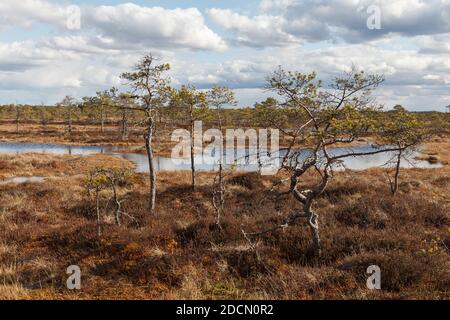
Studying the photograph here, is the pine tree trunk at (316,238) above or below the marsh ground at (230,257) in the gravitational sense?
above

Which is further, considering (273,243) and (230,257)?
(273,243)

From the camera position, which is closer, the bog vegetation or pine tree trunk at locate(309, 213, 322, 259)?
the bog vegetation

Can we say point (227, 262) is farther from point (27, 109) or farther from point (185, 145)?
point (27, 109)

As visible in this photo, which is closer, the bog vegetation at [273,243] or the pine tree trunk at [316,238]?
the bog vegetation at [273,243]

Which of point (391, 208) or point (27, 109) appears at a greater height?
point (27, 109)

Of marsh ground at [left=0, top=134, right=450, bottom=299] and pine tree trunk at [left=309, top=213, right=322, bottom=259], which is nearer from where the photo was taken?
marsh ground at [left=0, top=134, right=450, bottom=299]

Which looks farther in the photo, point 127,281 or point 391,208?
point 391,208

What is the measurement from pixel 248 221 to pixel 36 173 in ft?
103

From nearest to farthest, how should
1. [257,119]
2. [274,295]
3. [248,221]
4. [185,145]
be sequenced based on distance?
[274,295]
[257,119]
[248,221]
[185,145]

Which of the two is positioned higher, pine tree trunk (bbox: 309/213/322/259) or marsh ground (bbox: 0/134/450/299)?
pine tree trunk (bbox: 309/213/322/259)

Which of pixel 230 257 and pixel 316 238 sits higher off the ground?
pixel 316 238

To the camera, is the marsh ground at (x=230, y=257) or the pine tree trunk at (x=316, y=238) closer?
the marsh ground at (x=230, y=257)

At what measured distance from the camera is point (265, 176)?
31.4m
